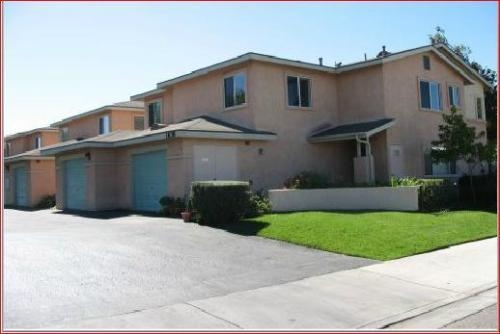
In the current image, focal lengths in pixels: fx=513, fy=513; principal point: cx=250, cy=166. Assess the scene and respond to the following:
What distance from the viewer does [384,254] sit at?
1068 centimetres

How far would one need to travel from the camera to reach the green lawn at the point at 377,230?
11.3m

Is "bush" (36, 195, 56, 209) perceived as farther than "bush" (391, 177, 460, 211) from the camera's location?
Yes

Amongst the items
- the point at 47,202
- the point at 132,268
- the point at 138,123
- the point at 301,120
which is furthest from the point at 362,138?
the point at 47,202

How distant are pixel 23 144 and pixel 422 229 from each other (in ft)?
119

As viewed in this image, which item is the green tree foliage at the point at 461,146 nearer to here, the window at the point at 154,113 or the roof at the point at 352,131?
the roof at the point at 352,131

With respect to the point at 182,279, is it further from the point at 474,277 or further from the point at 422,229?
the point at 422,229

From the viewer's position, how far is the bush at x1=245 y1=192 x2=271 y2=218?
52.5 ft

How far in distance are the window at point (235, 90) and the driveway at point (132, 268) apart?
299 inches

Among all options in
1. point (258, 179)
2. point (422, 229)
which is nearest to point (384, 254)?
point (422, 229)

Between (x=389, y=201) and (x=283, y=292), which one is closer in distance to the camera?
(x=283, y=292)

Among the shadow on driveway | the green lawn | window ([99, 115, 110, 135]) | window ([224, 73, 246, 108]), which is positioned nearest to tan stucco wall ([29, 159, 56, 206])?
window ([99, 115, 110, 135])

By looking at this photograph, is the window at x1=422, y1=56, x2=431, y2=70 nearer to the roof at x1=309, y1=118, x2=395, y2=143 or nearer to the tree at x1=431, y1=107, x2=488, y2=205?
the roof at x1=309, y1=118, x2=395, y2=143

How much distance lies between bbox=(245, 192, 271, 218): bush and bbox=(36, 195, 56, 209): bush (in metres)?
15.7

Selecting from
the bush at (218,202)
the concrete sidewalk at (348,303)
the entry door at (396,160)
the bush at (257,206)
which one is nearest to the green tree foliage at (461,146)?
the entry door at (396,160)
